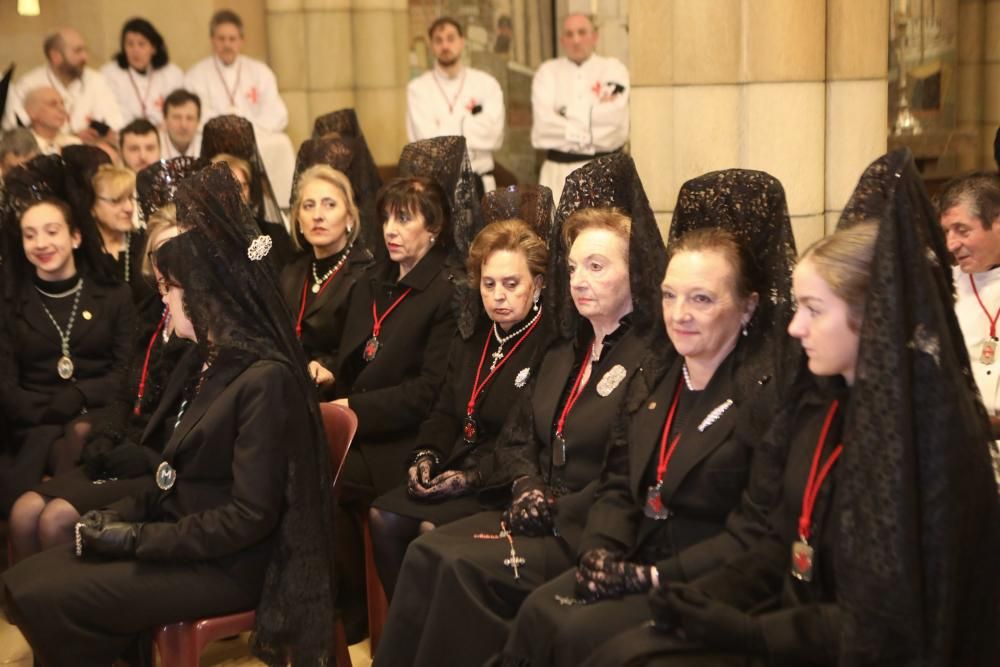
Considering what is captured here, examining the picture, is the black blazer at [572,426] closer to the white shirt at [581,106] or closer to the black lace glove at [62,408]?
the black lace glove at [62,408]

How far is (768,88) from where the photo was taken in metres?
5.68

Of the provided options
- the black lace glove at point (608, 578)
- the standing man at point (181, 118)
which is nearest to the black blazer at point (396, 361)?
the black lace glove at point (608, 578)

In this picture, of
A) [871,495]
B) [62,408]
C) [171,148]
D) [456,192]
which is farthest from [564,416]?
[171,148]

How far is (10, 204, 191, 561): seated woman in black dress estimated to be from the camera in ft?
15.2

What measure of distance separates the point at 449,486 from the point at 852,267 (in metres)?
1.92

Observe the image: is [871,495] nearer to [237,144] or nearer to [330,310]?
[330,310]

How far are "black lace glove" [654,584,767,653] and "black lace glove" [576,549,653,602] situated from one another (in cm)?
33

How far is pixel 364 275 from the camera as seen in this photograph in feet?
18.2

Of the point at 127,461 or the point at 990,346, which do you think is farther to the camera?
the point at 127,461

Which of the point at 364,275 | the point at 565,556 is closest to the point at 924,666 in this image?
the point at 565,556

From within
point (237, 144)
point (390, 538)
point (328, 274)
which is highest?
point (237, 144)

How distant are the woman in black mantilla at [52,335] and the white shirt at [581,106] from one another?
4.73 meters

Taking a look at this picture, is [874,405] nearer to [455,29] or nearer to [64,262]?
[64,262]

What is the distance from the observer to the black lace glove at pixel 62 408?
5.41 meters
